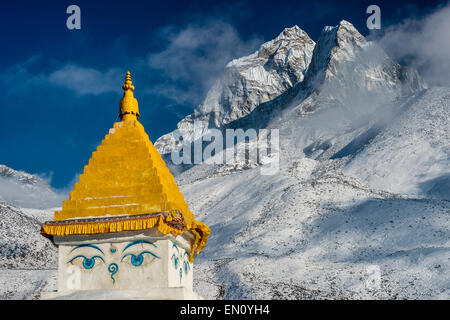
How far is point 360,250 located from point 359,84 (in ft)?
381

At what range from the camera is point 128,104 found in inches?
476

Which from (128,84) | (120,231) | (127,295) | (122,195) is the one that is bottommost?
(127,295)

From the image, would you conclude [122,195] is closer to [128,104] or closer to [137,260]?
[137,260]

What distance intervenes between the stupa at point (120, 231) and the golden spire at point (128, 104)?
1297mm

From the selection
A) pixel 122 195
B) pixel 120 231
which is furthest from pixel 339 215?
pixel 120 231

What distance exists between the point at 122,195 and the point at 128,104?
274 cm

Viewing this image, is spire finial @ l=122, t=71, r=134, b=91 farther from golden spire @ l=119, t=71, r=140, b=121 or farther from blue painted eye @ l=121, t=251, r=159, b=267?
blue painted eye @ l=121, t=251, r=159, b=267

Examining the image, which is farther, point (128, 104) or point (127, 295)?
point (128, 104)

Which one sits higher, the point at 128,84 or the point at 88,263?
the point at 128,84

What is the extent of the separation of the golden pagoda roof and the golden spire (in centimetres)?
68

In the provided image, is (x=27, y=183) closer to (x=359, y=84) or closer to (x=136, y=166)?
(x=359, y=84)

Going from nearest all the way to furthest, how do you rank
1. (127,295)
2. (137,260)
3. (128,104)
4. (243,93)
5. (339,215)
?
1. (127,295)
2. (137,260)
3. (128,104)
4. (339,215)
5. (243,93)

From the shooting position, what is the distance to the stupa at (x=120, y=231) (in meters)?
9.91

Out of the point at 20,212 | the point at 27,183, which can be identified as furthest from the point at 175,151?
the point at 20,212
